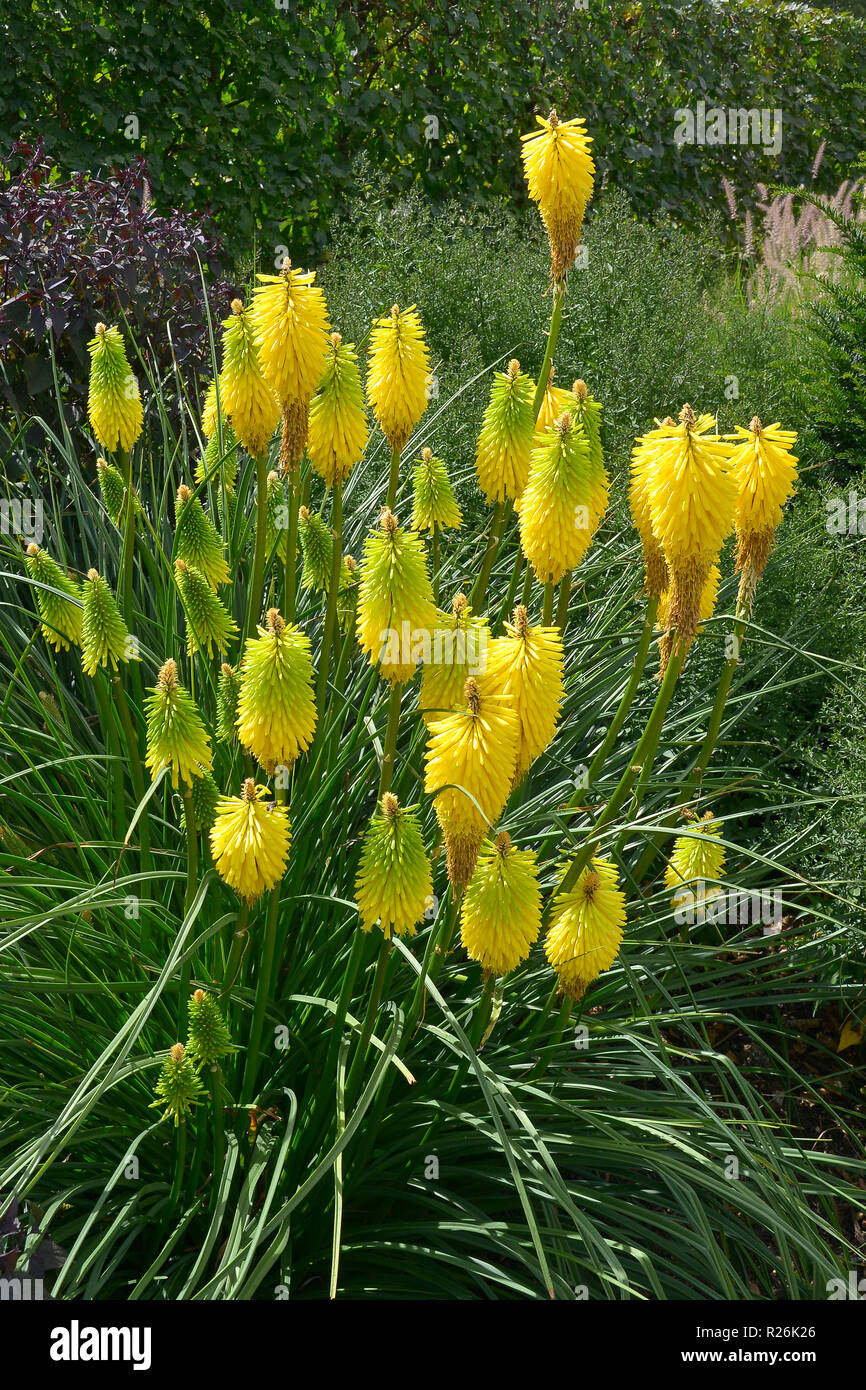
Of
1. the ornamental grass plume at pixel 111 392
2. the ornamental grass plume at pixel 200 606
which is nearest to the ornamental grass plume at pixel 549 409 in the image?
the ornamental grass plume at pixel 200 606

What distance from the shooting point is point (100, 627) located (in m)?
2.51

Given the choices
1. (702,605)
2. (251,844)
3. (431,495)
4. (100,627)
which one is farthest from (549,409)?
(251,844)

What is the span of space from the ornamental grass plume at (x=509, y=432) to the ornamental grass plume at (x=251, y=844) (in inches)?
39.0

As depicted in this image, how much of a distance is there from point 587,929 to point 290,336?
127 centimetres

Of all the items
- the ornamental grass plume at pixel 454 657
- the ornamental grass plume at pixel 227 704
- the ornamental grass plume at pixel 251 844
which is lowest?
the ornamental grass plume at pixel 251 844

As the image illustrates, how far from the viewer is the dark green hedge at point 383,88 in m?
7.52

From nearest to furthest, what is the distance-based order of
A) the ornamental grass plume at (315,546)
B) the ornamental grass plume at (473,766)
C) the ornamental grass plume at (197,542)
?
the ornamental grass plume at (473,766) < the ornamental grass plume at (197,542) < the ornamental grass plume at (315,546)

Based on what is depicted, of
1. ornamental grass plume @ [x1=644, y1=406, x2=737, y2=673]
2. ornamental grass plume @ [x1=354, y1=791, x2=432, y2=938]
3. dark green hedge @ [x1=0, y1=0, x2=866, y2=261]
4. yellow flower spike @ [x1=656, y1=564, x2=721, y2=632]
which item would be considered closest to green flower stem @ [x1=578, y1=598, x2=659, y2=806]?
yellow flower spike @ [x1=656, y1=564, x2=721, y2=632]

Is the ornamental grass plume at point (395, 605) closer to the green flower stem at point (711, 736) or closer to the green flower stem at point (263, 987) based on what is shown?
the green flower stem at point (263, 987)

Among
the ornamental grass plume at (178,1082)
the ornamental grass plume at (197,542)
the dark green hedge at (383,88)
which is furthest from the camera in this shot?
the dark green hedge at (383,88)

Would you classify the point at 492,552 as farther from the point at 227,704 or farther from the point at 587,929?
the point at 587,929

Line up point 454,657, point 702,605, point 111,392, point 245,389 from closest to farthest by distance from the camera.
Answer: point 454,657 < point 702,605 < point 245,389 < point 111,392

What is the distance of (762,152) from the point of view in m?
12.6
